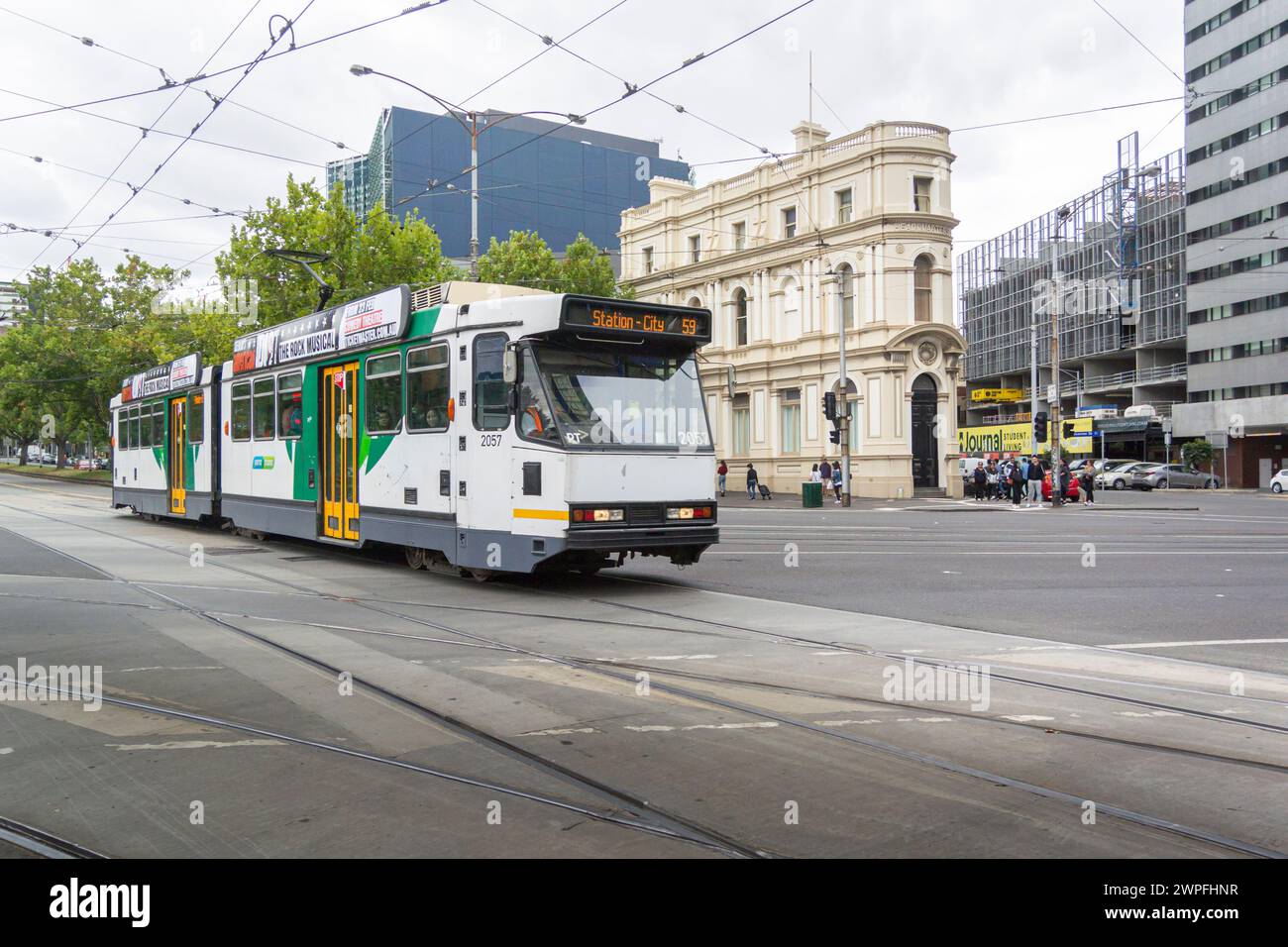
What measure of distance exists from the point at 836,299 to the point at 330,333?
105 feet

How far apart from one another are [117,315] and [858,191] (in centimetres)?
4552

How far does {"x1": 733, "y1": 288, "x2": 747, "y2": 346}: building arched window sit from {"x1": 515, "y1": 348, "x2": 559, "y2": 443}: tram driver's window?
3924 cm

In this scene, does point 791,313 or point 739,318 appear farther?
point 739,318

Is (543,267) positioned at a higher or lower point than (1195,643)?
higher

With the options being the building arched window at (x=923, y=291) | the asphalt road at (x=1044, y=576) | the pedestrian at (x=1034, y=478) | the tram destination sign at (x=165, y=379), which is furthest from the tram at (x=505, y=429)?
the building arched window at (x=923, y=291)

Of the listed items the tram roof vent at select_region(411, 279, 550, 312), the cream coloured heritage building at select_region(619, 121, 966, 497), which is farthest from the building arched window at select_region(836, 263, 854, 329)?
the tram roof vent at select_region(411, 279, 550, 312)

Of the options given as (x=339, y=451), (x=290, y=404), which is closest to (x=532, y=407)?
(x=339, y=451)

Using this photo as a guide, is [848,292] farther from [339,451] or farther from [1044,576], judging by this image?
[339,451]

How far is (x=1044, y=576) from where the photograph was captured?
14523 mm

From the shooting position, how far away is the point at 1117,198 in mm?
81438

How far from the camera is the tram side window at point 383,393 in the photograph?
551 inches

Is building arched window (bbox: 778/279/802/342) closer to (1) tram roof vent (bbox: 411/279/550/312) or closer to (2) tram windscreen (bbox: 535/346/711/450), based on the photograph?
(1) tram roof vent (bbox: 411/279/550/312)
